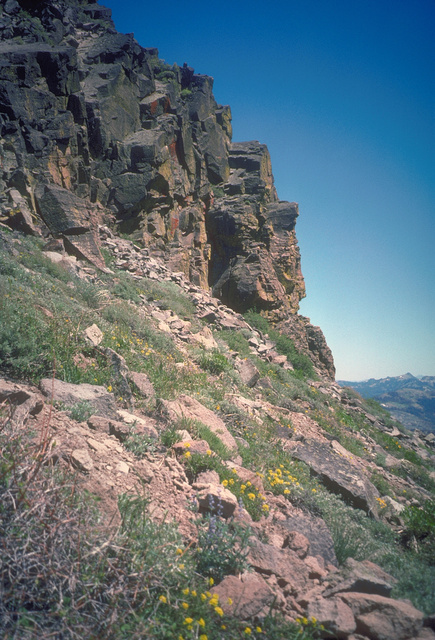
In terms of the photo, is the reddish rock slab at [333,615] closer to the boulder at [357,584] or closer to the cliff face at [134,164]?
the boulder at [357,584]

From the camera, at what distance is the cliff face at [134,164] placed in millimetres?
11570

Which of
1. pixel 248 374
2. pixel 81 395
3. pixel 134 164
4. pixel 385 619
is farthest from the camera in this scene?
pixel 134 164

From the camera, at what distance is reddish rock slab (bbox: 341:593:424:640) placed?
77.4 inches

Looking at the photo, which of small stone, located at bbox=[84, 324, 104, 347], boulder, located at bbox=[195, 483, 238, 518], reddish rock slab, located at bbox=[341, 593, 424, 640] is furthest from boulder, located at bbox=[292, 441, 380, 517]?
small stone, located at bbox=[84, 324, 104, 347]

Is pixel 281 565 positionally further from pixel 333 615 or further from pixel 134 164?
pixel 134 164

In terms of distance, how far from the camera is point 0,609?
1.49 meters

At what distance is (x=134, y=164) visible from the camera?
15570 millimetres

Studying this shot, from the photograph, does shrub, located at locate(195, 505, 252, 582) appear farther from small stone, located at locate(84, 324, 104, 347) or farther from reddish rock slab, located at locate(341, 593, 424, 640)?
small stone, located at locate(84, 324, 104, 347)

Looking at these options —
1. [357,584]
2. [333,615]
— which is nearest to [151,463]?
[333,615]

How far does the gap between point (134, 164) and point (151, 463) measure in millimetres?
15955

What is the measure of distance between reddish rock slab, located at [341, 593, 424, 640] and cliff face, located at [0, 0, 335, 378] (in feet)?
34.8

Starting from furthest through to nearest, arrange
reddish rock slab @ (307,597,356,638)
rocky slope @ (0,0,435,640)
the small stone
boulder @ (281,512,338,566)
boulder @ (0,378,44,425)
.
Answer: the small stone < boulder @ (281,512,338,566) < boulder @ (0,378,44,425) < reddish rock slab @ (307,597,356,638) < rocky slope @ (0,0,435,640)

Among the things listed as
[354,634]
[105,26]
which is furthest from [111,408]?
[105,26]

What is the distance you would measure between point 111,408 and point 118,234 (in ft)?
42.8
